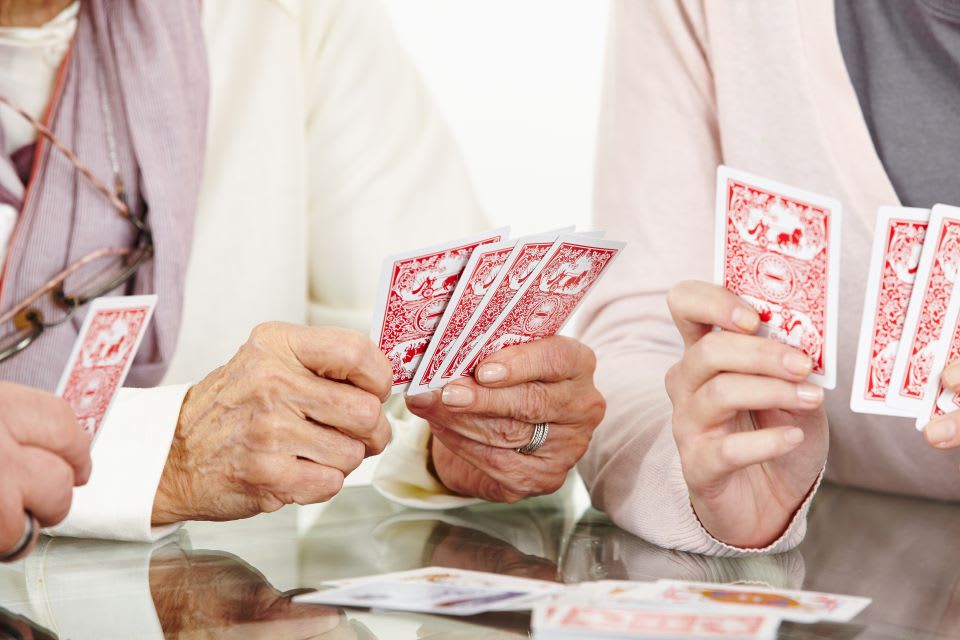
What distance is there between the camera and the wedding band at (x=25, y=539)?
96cm

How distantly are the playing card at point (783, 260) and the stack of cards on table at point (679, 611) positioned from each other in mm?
307

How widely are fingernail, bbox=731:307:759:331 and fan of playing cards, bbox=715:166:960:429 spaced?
30mm

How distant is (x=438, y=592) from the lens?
0.96m

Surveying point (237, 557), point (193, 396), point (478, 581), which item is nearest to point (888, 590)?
point (478, 581)

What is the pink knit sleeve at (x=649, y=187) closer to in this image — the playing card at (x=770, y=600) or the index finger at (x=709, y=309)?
the index finger at (x=709, y=309)

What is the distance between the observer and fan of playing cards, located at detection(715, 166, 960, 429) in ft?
3.84

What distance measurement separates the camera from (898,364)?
4.02ft

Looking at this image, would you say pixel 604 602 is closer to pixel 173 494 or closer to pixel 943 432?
pixel 943 432

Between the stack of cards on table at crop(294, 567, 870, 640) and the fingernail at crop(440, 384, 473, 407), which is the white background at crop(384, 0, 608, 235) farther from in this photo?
the stack of cards on table at crop(294, 567, 870, 640)

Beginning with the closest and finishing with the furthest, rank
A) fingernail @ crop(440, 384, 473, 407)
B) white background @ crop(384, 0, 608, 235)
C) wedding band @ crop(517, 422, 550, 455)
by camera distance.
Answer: fingernail @ crop(440, 384, 473, 407)
wedding band @ crop(517, 422, 550, 455)
white background @ crop(384, 0, 608, 235)

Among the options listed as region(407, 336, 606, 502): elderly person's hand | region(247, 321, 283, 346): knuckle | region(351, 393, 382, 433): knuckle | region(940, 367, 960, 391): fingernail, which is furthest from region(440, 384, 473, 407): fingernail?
region(940, 367, 960, 391): fingernail

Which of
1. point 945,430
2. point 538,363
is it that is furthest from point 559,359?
point 945,430

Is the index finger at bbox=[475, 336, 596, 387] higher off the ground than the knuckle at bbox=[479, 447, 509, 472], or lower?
higher

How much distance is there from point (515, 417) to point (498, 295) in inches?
8.0
